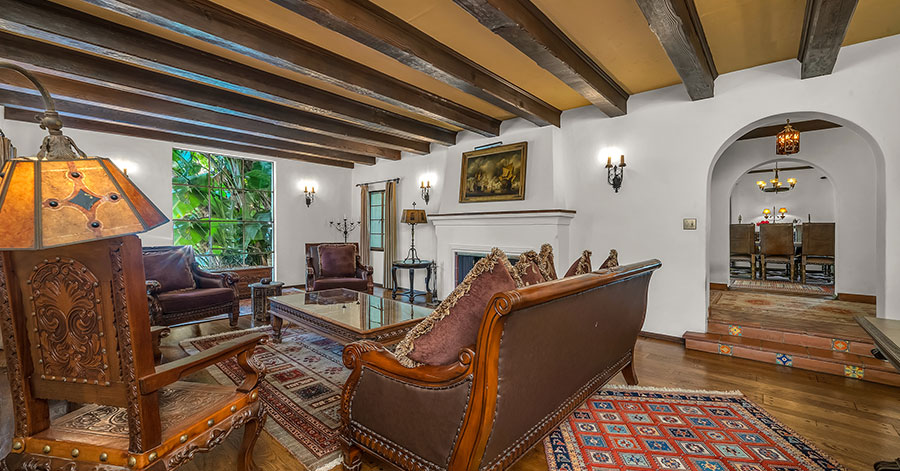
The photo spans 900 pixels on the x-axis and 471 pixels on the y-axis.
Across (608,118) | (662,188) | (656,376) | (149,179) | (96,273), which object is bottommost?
(656,376)

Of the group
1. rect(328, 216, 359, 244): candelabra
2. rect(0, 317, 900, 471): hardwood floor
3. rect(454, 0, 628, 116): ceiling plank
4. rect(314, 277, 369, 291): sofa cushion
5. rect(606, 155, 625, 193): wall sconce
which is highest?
rect(454, 0, 628, 116): ceiling plank

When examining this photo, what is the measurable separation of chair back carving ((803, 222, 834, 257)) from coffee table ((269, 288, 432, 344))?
650 cm

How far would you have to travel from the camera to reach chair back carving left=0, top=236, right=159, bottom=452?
110 centimetres

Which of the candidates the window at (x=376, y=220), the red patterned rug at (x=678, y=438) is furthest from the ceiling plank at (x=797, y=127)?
the window at (x=376, y=220)

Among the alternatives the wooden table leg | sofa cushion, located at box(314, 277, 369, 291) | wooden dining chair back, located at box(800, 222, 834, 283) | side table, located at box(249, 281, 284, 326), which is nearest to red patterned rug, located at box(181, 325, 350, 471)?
the wooden table leg

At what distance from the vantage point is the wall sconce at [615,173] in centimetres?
409

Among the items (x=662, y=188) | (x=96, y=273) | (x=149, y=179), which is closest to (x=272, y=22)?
(x=96, y=273)

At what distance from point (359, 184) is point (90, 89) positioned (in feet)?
14.2

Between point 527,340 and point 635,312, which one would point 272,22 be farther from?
point 635,312

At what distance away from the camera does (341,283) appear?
5090 millimetres

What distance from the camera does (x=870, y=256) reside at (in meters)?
4.67

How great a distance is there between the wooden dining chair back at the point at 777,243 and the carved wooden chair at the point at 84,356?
7.82m

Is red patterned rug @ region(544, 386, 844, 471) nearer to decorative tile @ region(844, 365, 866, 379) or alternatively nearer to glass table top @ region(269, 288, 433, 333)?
decorative tile @ region(844, 365, 866, 379)

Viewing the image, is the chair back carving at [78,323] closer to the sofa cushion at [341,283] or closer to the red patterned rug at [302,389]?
the red patterned rug at [302,389]
